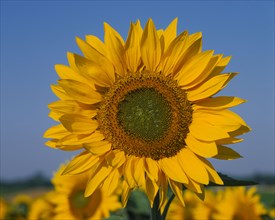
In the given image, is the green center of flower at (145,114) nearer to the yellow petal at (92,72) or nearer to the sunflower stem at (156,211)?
the yellow petal at (92,72)

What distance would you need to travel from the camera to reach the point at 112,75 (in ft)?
10.0

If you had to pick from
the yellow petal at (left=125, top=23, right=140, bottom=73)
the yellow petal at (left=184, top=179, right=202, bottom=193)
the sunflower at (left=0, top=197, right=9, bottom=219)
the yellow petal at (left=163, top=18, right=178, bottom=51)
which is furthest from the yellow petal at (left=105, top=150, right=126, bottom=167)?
the sunflower at (left=0, top=197, right=9, bottom=219)

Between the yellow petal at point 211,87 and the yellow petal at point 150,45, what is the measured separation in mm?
259

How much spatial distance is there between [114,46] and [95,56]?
0.11m

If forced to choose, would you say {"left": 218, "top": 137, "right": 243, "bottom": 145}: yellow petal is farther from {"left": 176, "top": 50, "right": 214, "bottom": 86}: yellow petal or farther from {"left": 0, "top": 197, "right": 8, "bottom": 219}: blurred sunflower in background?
{"left": 0, "top": 197, "right": 8, "bottom": 219}: blurred sunflower in background

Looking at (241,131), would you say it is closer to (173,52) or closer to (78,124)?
(173,52)

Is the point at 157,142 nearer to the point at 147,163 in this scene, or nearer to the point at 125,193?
the point at 147,163

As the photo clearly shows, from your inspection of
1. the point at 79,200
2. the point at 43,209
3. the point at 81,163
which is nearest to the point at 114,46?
the point at 81,163

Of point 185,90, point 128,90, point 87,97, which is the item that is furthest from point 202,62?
point 87,97

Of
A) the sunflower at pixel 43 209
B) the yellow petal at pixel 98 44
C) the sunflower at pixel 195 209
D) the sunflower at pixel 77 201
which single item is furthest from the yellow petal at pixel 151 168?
the sunflower at pixel 43 209

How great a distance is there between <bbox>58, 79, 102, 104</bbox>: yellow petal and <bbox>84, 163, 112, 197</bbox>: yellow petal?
0.35 m

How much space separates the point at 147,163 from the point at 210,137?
0.35m

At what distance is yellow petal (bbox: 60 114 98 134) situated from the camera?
2.96m

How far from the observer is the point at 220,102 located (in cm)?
296
